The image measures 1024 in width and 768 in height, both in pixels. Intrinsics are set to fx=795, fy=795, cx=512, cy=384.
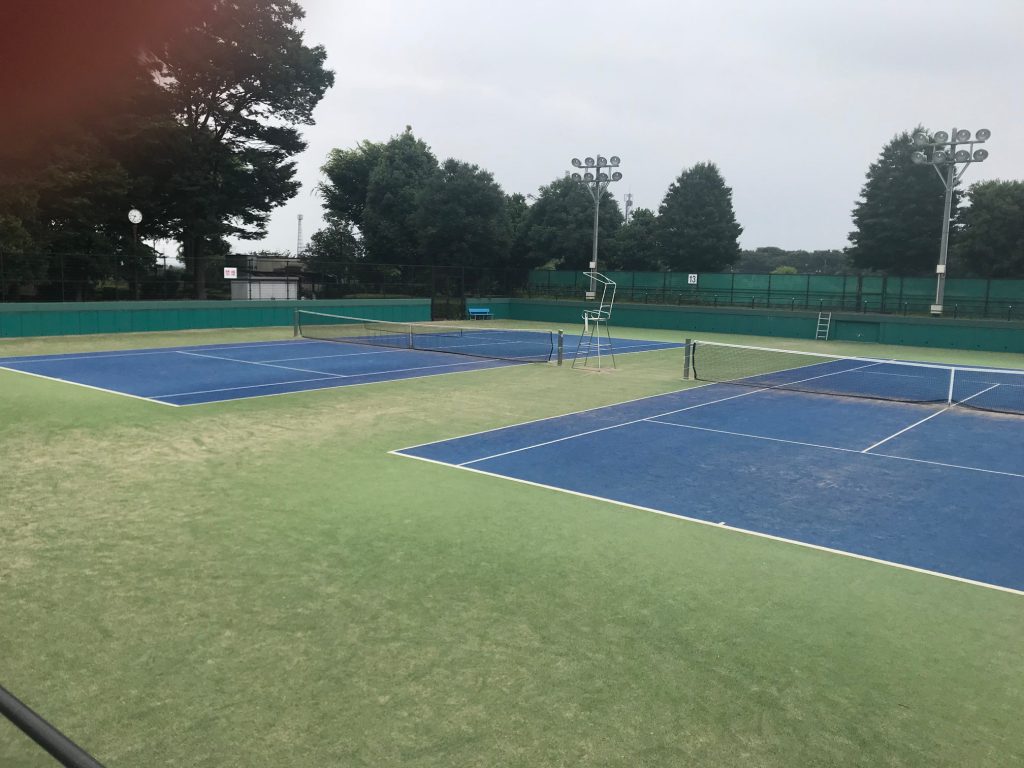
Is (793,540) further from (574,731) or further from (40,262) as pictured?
(40,262)

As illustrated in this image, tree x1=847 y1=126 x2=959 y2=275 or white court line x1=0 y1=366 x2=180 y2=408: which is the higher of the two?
tree x1=847 y1=126 x2=959 y2=275

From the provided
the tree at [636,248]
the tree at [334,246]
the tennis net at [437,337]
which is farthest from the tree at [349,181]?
the tennis net at [437,337]

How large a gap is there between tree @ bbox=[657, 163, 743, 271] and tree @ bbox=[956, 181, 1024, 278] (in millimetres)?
15198

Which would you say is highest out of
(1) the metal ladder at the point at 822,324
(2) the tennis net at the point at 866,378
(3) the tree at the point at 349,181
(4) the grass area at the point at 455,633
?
(3) the tree at the point at 349,181

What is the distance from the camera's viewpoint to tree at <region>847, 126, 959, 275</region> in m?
52.2

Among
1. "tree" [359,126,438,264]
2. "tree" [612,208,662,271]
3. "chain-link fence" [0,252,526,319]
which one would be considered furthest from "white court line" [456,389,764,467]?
"tree" [612,208,662,271]

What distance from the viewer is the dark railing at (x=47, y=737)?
1418 millimetres

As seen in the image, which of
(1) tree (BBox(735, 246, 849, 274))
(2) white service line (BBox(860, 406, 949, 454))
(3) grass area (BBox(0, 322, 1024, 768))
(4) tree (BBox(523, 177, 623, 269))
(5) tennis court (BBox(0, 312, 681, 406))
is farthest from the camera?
(1) tree (BBox(735, 246, 849, 274))

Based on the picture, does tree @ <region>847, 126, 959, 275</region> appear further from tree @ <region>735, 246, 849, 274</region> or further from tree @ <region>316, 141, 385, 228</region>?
tree @ <region>316, 141, 385, 228</region>

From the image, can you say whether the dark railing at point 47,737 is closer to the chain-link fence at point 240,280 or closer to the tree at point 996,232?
the chain-link fence at point 240,280

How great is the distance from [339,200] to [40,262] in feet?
122

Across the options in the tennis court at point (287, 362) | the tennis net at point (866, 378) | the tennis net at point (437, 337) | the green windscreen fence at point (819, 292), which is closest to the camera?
the tennis court at point (287, 362)

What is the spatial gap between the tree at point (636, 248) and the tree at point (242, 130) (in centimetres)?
2267

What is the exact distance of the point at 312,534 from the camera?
7574 millimetres
